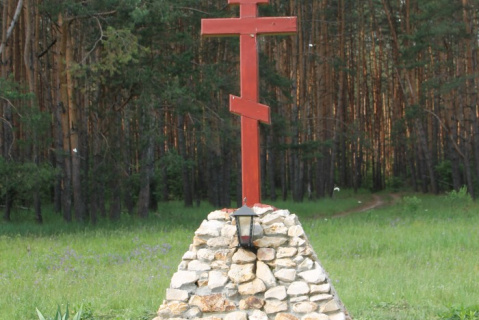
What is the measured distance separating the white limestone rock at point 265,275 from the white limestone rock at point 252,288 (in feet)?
0.16

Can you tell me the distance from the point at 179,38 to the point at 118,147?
403cm

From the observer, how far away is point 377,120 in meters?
45.7

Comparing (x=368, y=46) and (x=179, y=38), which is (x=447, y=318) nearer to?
(x=179, y=38)

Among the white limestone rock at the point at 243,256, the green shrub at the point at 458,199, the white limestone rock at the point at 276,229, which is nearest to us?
the white limestone rock at the point at 243,256

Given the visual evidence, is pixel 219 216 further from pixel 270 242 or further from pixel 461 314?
pixel 461 314

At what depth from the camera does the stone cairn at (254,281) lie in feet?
19.5

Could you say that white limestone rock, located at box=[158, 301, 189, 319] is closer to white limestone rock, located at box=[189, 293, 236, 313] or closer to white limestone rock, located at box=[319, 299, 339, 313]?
white limestone rock, located at box=[189, 293, 236, 313]

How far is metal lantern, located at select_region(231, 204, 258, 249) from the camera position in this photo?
590 centimetres

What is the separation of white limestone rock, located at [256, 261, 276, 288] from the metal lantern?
25 cm

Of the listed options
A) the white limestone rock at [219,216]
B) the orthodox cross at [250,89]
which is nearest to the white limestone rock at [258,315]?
the white limestone rock at [219,216]

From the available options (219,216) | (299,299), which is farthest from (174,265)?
(299,299)

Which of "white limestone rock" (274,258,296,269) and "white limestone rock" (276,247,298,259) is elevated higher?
"white limestone rock" (276,247,298,259)

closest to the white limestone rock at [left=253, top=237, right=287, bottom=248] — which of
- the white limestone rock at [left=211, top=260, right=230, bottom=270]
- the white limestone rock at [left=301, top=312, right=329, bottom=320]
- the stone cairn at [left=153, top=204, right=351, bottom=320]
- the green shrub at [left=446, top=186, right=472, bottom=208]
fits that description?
the stone cairn at [left=153, top=204, right=351, bottom=320]

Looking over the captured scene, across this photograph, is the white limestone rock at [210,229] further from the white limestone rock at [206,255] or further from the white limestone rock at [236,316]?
the white limestone rock at [236,316]
